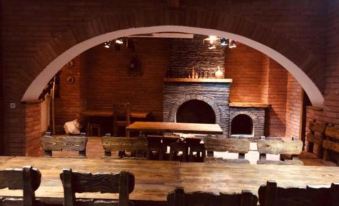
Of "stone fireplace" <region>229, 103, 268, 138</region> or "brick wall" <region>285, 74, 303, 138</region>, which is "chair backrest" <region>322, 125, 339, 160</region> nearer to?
"brick wall" <region>285, 74, 303, 138</region>

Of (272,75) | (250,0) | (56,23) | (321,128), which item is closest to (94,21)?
(56,23)

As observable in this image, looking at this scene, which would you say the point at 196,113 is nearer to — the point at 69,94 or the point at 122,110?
the point at 122,110

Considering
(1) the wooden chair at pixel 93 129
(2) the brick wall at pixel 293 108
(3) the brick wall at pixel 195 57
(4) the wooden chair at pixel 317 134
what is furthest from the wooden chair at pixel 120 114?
(4) the wooden chair at pixel 317 134

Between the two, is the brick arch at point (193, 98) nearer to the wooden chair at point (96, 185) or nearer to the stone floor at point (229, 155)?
the stone floor at point (229, 155)

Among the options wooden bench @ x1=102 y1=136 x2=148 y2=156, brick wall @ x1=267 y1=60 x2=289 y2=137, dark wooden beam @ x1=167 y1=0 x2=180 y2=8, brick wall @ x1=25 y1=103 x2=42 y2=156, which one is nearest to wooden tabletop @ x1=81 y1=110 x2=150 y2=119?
brick wall @ x1=267 y1=60 x2=289 y2=137

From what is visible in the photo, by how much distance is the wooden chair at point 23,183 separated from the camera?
6.50ft

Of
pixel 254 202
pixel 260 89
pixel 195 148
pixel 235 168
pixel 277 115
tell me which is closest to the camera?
pixel 254 202

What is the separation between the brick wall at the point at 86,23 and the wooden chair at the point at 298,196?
9.71 ft

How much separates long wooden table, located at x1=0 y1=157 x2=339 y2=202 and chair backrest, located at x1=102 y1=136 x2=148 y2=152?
1.10ft

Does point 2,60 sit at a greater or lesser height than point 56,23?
lesser

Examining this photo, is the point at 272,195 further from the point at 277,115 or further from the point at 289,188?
the point at 277,115

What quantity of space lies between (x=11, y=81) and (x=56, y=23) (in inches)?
40.2

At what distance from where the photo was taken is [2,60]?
15.3 ft

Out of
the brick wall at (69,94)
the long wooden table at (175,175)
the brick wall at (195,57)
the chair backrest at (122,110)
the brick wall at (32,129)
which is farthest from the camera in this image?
the brick wall at (195,57)
